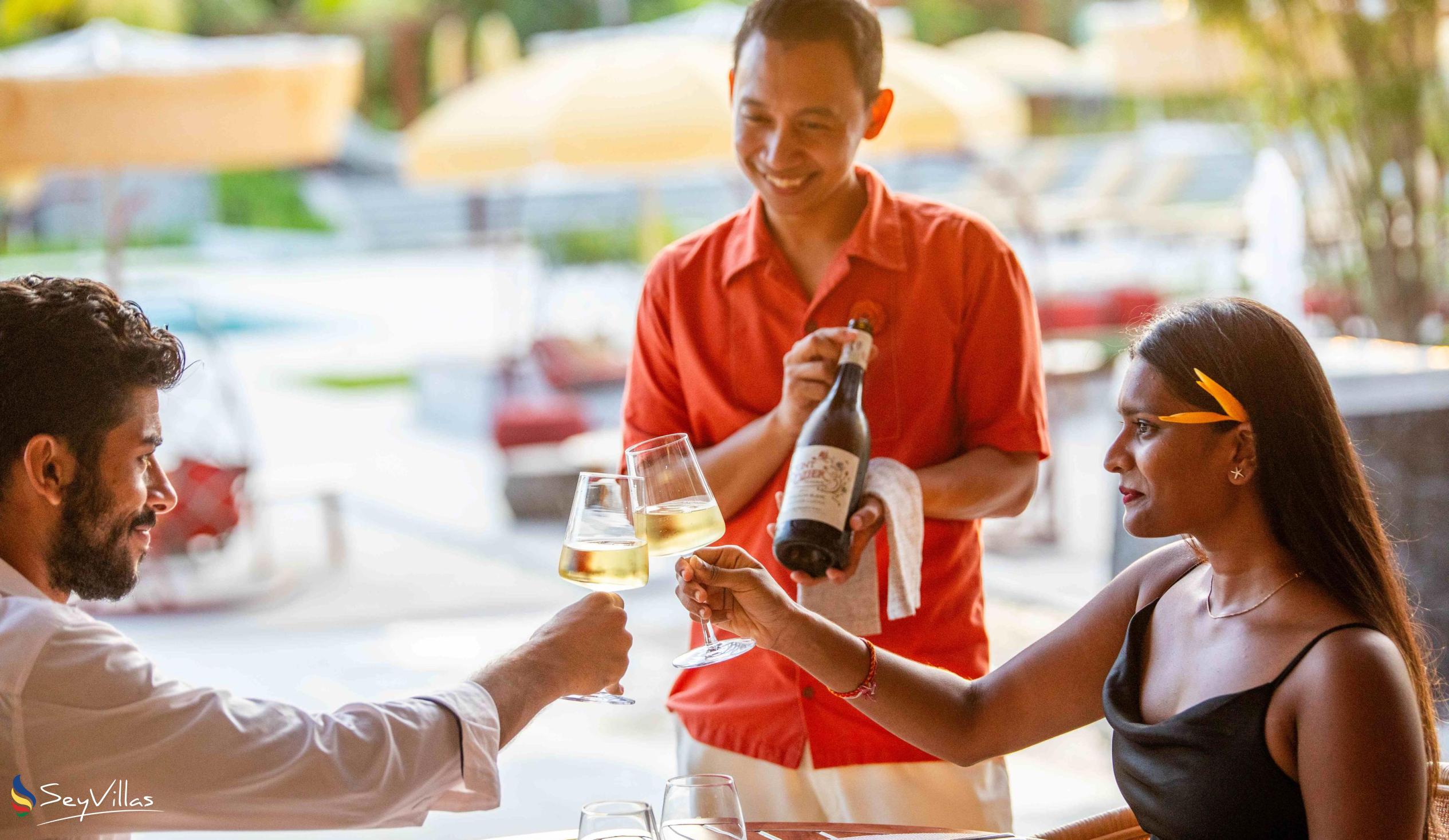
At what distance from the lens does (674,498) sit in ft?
6.04

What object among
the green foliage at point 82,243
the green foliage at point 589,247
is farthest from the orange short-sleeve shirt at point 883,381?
the green foliage at point 82,243

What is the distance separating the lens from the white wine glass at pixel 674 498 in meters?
1.84

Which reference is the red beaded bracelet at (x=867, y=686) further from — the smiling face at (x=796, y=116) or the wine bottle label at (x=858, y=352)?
the smiling face at (x=796, y=116)

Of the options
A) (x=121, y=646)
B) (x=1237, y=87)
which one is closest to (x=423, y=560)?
(x=1237, y=87)

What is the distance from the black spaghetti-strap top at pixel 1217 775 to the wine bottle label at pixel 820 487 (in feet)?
1.50

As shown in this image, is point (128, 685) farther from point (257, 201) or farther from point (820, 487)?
point (257, 201)

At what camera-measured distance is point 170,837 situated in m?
4.21

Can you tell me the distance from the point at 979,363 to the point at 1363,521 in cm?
60

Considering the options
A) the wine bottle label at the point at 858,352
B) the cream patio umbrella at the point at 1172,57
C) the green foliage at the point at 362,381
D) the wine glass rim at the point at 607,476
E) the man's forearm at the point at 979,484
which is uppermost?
the cream patio umbrella at the point at 1172,57

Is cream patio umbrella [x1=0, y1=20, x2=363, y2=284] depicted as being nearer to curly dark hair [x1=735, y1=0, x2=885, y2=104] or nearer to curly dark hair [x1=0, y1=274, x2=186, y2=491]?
curly dark hair [x1=735, y1=0, x2=885, y2=104]

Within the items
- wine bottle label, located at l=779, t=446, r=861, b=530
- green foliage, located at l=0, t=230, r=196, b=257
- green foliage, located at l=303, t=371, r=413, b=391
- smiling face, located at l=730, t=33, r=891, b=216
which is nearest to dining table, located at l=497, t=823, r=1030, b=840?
wine bottle label, located at l=779, t=446, r=861, b=530

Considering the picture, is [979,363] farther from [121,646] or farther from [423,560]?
[423,560]

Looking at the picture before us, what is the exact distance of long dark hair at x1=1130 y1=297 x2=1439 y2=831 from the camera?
178 cm

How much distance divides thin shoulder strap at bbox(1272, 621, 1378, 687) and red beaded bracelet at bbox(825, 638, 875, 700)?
1.75ft
